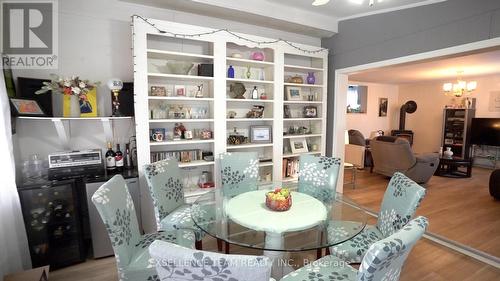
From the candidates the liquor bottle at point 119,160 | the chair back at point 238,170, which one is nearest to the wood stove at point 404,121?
the chair back at point 238,170

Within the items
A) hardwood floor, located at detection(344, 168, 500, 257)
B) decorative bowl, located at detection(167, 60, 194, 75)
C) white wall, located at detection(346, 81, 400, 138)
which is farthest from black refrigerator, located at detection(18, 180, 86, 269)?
white wall, located at detection(346, 81, 400, 138)

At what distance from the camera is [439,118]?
741cm

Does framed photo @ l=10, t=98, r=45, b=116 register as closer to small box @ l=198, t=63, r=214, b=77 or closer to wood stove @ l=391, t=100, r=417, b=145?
small box @ l=198, t=63, r=214, b=77

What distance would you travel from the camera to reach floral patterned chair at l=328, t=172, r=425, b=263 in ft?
5.72

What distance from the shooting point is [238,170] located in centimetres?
279

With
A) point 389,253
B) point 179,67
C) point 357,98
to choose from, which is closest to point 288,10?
point 179,67

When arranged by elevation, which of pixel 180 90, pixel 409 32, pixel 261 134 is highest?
pixel 409 32

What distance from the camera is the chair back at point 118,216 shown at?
1.47 metres

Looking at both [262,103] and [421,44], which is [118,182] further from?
[421,44]

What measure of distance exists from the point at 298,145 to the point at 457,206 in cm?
256

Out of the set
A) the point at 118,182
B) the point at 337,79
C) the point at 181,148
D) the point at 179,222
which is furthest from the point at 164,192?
the point at 337,79

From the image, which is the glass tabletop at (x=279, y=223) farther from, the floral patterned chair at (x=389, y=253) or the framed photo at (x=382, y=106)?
the framed photo at (x=382, y=106)

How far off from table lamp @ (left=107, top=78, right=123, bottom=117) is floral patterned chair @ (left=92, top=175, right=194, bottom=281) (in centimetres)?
100

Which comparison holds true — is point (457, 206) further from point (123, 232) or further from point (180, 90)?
point (123, 232)
